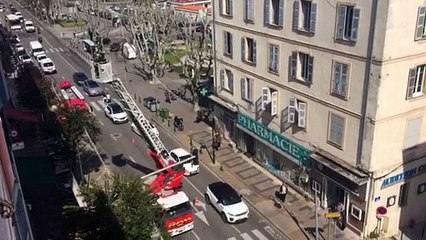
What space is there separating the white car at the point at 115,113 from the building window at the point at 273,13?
20819 millimetres

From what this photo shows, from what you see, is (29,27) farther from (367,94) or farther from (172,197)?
(367,94)

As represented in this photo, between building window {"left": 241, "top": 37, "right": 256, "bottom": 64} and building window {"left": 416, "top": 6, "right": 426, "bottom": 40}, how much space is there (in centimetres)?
1387

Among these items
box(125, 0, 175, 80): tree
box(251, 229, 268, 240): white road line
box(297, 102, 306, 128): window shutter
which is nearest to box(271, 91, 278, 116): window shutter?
box(297, 102, 306, 128): window shutter

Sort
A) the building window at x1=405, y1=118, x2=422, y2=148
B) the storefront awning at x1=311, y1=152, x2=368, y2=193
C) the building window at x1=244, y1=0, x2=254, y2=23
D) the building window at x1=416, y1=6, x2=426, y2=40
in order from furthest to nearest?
the building window at x1=244, y1=0, x2=254, y2=23 < the building window at x1=405, y1=118, x2=422, y2=148 < the storefront awning at x1=311, y1=152, x2=368, y2=193 < the building window at x1=416, y1=6, x2=426, y2=40

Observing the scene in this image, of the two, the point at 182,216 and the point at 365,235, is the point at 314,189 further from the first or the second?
the point at 182,216

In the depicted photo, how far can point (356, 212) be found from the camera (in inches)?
1158

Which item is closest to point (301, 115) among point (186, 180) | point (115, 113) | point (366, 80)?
point (366, 80)

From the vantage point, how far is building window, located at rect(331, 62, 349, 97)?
91.9 ft

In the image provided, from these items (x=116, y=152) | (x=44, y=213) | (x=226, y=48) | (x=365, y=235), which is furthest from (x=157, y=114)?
(x=365, y=235)

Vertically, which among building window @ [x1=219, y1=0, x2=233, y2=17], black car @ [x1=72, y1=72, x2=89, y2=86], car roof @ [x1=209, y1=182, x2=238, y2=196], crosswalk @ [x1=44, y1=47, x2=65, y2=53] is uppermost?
building window @ [x1=219, y1=0, x2=233, y2=17]

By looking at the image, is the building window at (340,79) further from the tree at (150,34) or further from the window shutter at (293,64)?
the tree at (150,34)

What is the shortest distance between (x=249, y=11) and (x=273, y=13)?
3.07m

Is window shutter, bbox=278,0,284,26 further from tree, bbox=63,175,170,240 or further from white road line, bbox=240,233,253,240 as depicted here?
tree, bbox=63,175,170,240

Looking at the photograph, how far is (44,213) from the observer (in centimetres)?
3081
